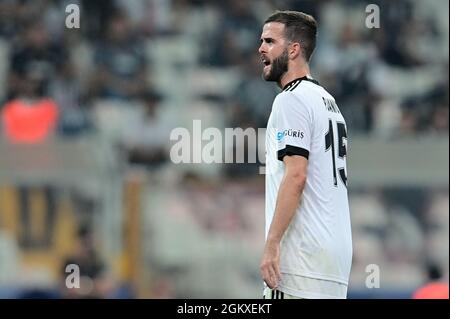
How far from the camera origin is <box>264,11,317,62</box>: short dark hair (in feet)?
17.6

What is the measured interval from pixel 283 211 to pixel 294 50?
81 centimetres

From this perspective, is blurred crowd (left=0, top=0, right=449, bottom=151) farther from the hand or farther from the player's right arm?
the hand

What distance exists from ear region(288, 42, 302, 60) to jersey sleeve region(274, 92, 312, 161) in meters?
0.22

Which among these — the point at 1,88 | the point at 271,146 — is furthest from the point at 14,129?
the point at 271,146

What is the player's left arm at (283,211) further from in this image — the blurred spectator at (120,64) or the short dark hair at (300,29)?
the blurred spectator at (120,64)

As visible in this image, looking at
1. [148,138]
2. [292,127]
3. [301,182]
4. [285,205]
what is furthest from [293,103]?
[148,138]

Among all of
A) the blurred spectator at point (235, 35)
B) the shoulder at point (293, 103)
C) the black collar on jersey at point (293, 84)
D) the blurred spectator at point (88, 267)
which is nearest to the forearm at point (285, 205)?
the shoulder at point (293, 103)

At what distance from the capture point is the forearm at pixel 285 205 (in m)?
5.04

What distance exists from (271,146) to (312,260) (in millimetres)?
580

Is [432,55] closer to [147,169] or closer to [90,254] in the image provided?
[147,169]

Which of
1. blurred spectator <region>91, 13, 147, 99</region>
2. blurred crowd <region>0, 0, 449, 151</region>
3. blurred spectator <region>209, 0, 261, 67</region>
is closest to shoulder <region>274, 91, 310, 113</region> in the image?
blurred crowd <region>0, 0, 449, 151</region>

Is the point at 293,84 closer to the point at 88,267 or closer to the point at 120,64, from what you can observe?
the point at 88,267

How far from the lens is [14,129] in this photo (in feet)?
40.4

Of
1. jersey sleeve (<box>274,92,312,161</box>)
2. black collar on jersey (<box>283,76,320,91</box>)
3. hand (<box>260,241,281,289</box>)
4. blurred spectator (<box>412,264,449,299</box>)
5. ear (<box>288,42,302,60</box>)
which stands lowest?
blurred spectator (<box>412,264,449,299</box>)
